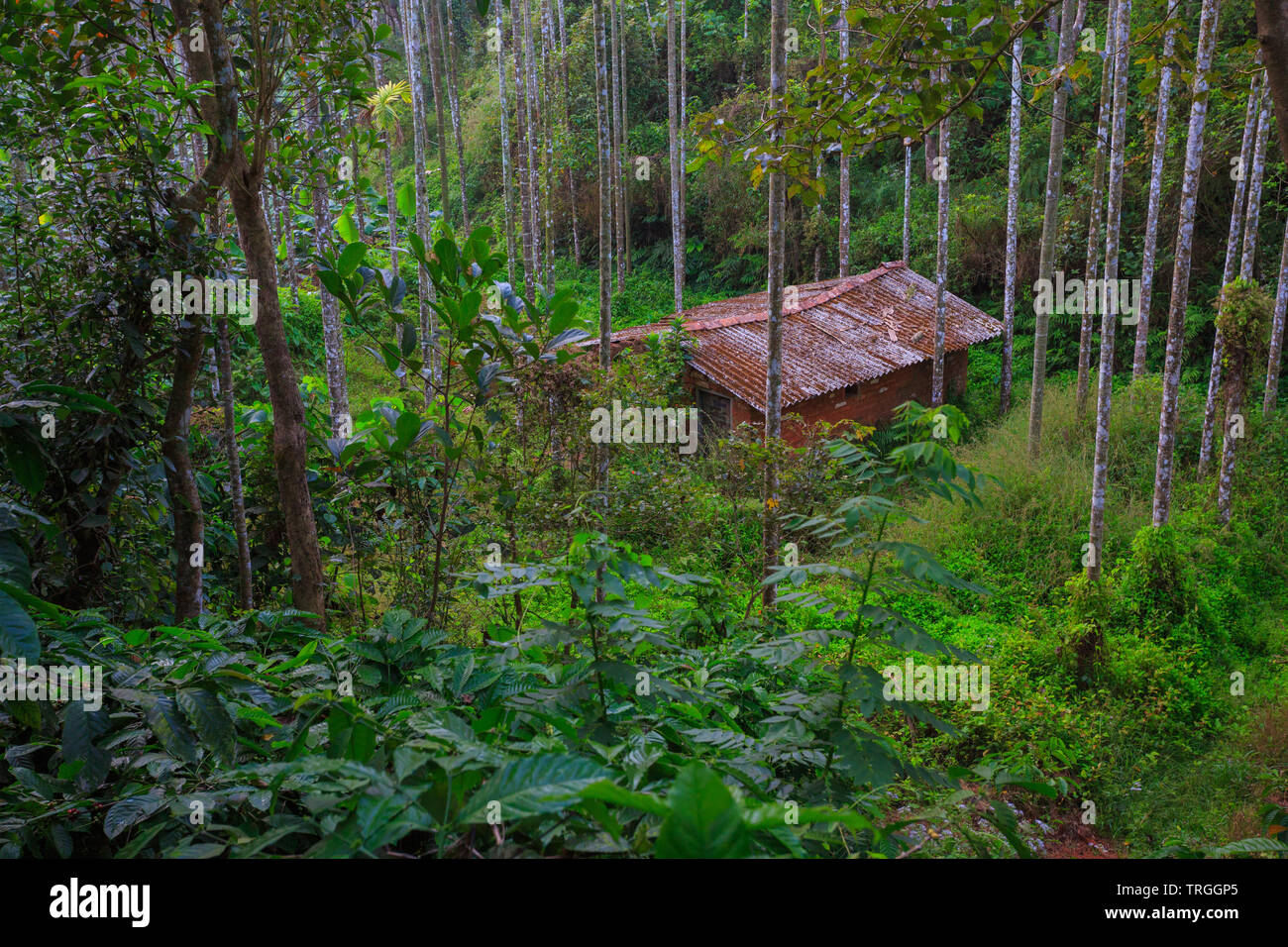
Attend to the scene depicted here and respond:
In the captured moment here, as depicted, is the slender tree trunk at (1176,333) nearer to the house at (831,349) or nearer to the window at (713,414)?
the house at (831,349)

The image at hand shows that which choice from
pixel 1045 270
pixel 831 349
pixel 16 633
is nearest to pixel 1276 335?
pixel 1045 270

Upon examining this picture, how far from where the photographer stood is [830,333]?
12.8 meters

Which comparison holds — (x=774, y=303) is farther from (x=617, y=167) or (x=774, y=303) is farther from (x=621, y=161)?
(x=621, y=161)

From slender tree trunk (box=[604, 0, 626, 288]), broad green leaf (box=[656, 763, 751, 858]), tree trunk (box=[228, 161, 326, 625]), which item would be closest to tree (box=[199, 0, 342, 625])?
tree trunk (box=[228, 161, 326, 625])

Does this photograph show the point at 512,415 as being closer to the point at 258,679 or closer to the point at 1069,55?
the point at 258,679

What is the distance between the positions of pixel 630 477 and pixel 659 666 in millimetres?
5064

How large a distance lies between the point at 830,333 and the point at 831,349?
58cm

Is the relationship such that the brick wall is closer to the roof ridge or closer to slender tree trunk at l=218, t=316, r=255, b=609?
the roof ridge

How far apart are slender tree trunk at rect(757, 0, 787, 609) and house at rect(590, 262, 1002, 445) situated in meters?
2.69

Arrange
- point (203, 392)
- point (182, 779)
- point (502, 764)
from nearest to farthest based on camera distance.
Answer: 1. point (502, 764)
2. point (182, 779)
3. point (203, 392)

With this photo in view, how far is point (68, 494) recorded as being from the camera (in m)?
3.50

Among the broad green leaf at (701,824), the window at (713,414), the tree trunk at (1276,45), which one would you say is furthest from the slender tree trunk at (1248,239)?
the broad green leaf at (701,824)

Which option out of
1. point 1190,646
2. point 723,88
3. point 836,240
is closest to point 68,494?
point 1190,646

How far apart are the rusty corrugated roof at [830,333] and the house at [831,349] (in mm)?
20
